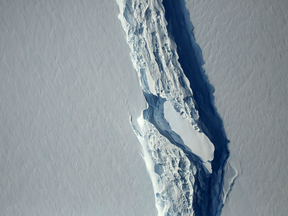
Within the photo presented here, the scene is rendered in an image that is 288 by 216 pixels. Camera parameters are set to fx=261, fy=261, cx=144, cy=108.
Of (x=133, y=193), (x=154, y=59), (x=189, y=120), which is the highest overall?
(x=154, y=59)

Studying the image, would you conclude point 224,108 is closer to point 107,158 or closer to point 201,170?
point 201,170

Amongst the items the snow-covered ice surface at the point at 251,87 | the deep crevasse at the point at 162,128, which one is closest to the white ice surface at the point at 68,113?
the deep crevasse at the point at 162,128

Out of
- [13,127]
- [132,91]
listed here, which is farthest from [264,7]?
[13,127]

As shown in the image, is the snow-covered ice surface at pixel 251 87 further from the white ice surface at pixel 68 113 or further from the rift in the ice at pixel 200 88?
the white ice surface at pixel 68 113

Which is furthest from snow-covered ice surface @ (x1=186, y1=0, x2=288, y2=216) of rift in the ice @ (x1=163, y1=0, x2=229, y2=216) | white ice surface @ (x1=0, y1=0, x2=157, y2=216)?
white ice surface @ (x1=0, y1=0, x2=157, y2=216)

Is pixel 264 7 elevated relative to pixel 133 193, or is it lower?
elevated

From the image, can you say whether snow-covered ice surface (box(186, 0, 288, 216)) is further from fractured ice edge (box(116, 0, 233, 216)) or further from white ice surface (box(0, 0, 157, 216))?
white ice surface (box(0, 0, 157, 216))

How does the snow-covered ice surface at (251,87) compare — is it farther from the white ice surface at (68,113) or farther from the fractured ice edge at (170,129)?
the white ice surface at (68,113)
